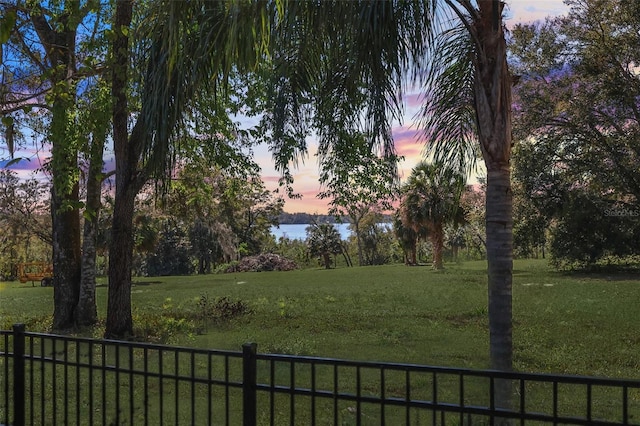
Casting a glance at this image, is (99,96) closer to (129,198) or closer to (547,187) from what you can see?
(129,198)

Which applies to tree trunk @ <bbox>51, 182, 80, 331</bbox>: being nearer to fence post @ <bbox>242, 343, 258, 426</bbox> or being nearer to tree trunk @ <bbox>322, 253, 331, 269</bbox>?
fence post @ <bbox>242, 343, 258, 426</bbox>

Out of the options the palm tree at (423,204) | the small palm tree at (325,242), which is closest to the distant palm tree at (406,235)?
the palm tree at (423,204)

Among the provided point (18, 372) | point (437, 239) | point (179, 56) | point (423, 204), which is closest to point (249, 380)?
point (18, 372)

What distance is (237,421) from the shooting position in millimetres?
5781

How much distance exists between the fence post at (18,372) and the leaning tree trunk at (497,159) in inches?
144

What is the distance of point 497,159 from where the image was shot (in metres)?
4.52

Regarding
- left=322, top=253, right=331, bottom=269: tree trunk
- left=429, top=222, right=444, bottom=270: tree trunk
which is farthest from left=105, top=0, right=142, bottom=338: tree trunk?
left=322, top=253, right=331, bottom=269: tree trunk

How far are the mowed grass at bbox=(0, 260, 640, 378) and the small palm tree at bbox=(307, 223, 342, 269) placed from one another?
63.4ft

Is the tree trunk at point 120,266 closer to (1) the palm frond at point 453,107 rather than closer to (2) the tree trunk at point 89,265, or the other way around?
(2) the tree trunk at point 89,265

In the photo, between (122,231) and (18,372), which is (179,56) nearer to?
(18,372)

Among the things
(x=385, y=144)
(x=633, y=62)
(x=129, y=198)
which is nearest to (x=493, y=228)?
(x=385, y=144)

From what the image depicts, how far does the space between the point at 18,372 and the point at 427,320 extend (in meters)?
9.76

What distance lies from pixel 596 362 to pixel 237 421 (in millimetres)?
5535

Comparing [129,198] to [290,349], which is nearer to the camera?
[290,349]
